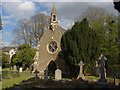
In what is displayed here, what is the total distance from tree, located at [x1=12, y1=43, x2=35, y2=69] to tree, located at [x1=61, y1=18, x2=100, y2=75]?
48.3 feet

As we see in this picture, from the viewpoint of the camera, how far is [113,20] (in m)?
21.1

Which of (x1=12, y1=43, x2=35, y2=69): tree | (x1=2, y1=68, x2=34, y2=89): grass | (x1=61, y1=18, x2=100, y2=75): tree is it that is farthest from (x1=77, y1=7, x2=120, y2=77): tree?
(x1=12, y1=43, x2=35, y2=69): tree

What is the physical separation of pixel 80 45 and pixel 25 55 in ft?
57.0

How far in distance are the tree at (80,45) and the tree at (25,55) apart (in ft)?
48.3

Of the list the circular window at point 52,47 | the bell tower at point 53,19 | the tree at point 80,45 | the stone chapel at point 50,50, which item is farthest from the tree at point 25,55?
the tree at point 80,45

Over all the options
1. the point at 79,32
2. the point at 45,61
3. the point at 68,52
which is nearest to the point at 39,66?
the point at 45,61

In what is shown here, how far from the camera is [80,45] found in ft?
50.3

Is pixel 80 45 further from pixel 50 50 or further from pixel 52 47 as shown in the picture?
pixel 50 50

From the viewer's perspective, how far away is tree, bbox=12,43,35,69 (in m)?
29.3

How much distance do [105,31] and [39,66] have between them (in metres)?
11.8

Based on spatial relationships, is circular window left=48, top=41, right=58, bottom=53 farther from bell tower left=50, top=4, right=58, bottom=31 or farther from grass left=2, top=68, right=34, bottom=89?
grass left=2, top=68, right=34, bottom=89

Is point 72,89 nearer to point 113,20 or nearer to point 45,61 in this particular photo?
point 45,61

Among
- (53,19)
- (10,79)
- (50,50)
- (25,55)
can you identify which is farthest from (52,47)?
(25,55)

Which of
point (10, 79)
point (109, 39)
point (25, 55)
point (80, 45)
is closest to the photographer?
point (80, 45)
